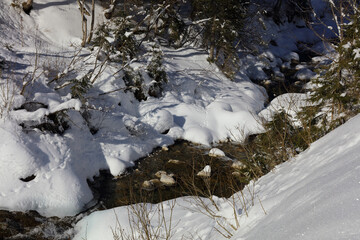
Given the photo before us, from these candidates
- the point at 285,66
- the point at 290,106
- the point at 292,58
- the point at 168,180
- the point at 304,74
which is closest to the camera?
the point at 290,106

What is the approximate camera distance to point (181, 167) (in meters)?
6.35

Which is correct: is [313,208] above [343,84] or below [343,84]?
below

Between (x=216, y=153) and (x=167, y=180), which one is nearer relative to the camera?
(x=167, y=180)

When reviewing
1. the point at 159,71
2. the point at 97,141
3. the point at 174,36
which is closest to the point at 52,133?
the point at 97,141

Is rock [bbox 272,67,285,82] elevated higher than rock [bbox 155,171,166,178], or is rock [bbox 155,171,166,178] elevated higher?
rock [bbox 272,67,285,82]

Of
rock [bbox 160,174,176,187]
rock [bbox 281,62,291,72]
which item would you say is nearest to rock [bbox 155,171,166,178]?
rock [bbox 160,174,176,187]

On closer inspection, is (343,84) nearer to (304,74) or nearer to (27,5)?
(304,74)

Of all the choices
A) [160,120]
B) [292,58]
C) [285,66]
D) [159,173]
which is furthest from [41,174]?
[292,58]

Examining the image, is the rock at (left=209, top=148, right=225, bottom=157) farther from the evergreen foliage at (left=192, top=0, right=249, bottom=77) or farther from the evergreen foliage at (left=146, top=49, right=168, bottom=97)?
the evergreen foliage at (left=192, top=0, right=249, bottom=77)

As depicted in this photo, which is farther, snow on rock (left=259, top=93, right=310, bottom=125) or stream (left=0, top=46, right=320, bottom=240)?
snow on rock (left=259, top=93, right=310, bottom=125)

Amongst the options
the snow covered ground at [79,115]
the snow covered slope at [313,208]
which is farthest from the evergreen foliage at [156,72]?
the snow covered slope at [313,208]

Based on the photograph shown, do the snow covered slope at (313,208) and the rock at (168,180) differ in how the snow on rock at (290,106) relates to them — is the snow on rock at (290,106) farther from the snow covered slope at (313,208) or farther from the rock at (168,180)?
the rock at (168,180)

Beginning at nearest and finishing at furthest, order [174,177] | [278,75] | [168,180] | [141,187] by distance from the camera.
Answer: [141,187], [168,180], [174,177], [278,75]

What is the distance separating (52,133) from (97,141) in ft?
3.58
